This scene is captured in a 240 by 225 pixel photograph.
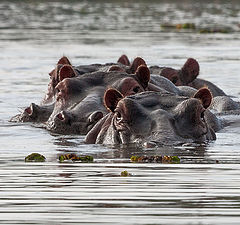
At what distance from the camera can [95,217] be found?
21.1 ft

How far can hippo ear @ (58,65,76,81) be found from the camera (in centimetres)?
1278

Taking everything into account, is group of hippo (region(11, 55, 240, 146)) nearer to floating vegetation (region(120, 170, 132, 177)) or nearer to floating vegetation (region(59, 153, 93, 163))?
floating vegetation (region(59, 153, 93, 163))

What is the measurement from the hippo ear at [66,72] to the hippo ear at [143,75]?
3.47ft

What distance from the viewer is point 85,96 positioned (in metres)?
12.3

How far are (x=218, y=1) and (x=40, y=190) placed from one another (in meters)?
69.3

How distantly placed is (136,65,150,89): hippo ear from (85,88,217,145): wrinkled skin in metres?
1.80

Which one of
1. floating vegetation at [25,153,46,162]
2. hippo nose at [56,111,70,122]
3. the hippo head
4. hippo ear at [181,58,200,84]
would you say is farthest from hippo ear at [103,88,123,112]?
hippo ear at [181,58,200,84]

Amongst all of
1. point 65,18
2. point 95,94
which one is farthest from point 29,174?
point 65,18

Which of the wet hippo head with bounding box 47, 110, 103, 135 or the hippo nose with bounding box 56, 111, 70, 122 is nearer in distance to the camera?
the wet hippo head with bounding box 47, 110, 103, 135

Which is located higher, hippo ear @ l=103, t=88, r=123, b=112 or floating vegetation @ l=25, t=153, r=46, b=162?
hippo ear @ l=103, t=88, r=123, b=112

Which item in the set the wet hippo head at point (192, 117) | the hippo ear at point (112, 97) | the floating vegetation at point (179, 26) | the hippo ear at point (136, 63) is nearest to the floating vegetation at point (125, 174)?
the wet hippo head at point (192, 117)

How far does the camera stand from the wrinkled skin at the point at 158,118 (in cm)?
980

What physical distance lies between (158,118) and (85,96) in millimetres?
2654

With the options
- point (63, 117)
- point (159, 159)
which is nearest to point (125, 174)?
point (159, 159)
